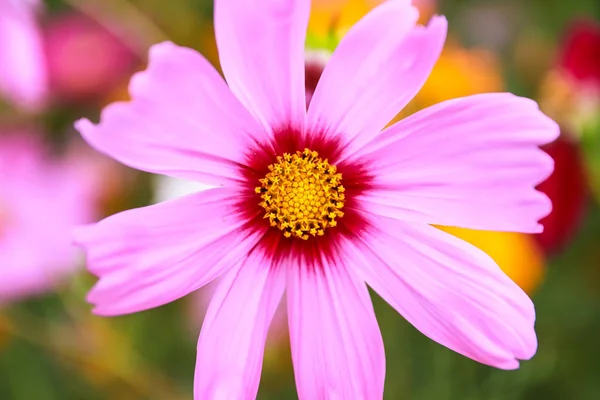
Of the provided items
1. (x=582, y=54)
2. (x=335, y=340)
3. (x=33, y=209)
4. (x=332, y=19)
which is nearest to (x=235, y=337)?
(x=335, y=340)

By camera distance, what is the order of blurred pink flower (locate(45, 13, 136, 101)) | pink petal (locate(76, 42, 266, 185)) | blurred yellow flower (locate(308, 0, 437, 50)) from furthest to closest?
blurred pink flower (locate(45, 13, 136, 101)), blurred yellow flower (locate(308, 0, 437, 50)), pink petal (locate(76, 42, 266, 185))

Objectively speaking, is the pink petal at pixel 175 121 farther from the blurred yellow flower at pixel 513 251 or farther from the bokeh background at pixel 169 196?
the blurred yellow flower at pixel 513 251

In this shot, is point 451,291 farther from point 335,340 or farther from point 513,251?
point 513,251

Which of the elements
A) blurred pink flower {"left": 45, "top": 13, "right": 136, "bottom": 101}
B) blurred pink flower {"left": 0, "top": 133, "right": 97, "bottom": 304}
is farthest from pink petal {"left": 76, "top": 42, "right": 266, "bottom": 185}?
blurred pink flower {"left": 45, "top": 13, "right": 136, "bottom": 101}

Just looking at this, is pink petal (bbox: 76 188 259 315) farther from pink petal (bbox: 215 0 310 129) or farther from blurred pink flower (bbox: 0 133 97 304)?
blurred pink flower (bbox: 0 133 97 304)

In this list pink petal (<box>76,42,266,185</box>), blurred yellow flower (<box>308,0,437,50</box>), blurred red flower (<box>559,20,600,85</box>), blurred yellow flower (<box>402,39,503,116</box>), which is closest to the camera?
pink petal (<box>76,42,266,185</box>)

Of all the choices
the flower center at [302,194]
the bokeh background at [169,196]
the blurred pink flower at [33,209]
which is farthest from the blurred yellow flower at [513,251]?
the blurred pink flower at [33,209]

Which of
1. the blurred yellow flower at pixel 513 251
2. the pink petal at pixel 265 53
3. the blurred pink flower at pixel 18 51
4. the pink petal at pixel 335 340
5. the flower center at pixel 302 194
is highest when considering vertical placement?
the blurred pink flower at pixel 18 51

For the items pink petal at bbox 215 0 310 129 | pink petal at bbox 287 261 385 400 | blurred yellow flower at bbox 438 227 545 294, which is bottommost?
pink petal at bbox 287 261 385 400
